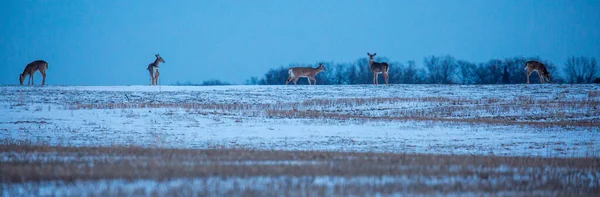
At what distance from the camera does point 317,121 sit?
21297 millimetres

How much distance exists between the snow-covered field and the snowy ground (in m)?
0.04

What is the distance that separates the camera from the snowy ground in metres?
16.3

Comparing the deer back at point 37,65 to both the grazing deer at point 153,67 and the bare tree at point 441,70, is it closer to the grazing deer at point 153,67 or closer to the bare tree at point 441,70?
the grazing deer at point 153,67

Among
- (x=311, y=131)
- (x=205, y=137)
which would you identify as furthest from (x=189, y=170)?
(x=311, y=131)

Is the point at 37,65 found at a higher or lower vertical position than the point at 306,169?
higher

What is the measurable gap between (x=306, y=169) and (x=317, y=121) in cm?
1127

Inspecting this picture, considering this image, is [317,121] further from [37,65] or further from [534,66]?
[534,66]

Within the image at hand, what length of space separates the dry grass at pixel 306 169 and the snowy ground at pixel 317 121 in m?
3.14

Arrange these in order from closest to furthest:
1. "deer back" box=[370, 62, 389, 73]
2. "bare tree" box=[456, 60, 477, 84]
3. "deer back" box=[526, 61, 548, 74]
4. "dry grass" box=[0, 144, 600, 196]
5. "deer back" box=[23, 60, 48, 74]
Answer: "dry grass" box=[0, 144, 600, 196] < "deer back" box=[23, 60, 48, 74] < "deer back" box=[370, 62, 389, 73] < "deer back" box=[526, 61, 548, 74] < "bare tree" box=[456, 60, 477, 84]

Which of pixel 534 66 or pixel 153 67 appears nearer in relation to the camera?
pixel 153 67

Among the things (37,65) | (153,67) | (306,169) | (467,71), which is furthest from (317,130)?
(467,71)

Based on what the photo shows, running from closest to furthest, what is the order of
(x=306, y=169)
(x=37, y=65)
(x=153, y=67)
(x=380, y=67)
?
(x=306, y=169), (x=37, y=65), (x=153, y=67), (x=380, y=67)

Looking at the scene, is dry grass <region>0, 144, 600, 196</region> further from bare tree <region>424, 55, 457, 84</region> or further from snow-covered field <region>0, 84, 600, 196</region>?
bare tree <region>424, 55, 457, 84</region>

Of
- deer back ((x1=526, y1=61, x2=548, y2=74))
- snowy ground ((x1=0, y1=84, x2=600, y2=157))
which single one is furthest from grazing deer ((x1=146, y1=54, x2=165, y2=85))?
deer back ((x1=526, y1=61, x2=548, y2=74))
